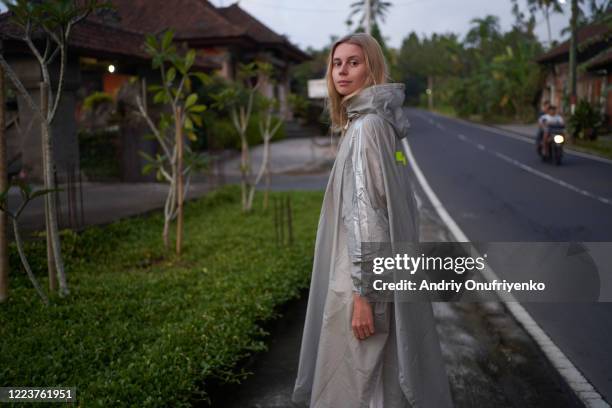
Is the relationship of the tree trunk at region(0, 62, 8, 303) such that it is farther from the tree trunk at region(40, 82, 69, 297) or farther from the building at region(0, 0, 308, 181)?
the building at region(0, 0, 308, 181)

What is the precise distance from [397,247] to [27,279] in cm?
437

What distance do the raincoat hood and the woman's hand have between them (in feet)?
2.29

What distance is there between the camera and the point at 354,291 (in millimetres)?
2348

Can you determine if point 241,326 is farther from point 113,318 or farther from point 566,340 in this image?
point 566,340

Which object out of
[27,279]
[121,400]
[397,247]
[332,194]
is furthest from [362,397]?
[27,279]

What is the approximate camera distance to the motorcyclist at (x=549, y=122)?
53.4 feet

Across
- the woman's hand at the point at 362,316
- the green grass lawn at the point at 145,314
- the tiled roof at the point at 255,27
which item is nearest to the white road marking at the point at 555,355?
the woman's hand at the point at 362,316

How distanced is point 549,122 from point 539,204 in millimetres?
6949

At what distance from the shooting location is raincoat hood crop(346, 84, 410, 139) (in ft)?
7.91

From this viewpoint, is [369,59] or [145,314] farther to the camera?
[145,314]

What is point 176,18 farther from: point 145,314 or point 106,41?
point 145,314

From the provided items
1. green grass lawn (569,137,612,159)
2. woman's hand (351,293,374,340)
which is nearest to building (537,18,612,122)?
green grass lawn (569,137,612,159)

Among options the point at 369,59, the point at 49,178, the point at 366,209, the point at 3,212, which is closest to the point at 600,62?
the point at 49,178

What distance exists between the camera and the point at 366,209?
7.52ft
